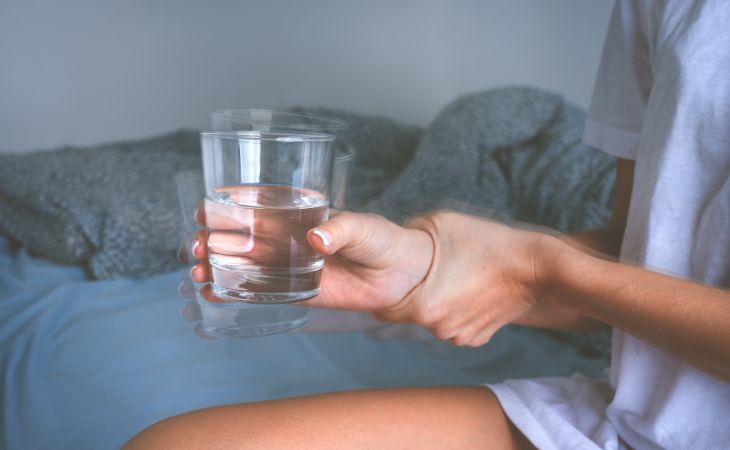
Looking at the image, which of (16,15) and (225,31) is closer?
(16,15)

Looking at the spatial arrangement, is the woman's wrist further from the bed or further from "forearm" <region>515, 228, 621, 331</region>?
the bed

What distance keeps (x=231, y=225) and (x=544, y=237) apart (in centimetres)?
36

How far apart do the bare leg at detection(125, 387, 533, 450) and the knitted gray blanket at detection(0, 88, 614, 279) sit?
677mm

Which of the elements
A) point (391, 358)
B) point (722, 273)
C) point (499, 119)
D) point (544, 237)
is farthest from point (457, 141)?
point (722, 273)

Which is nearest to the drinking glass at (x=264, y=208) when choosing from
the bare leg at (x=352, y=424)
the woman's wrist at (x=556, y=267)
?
the bare leg at (x=352, y=424)

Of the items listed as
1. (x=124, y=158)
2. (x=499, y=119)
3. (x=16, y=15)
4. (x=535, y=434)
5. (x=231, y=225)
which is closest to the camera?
(x=231, y=225)

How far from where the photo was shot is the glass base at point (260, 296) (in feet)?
1.88

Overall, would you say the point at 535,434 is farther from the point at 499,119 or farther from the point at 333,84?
the point at 333,84

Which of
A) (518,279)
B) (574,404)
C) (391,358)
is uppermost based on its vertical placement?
(518,279)

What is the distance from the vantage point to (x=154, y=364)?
1.04 m

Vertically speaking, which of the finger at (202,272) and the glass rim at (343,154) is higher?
the glass rim at (343,154)

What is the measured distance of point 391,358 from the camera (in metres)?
1.10

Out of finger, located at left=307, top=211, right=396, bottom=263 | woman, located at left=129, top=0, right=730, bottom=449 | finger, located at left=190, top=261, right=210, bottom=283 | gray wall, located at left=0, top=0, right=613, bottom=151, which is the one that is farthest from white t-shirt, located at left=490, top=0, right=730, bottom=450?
gray wall, located at left=0, top=0, right=613, bottom=151

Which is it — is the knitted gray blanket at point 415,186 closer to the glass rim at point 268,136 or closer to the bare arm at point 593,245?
the bare arm at point 593,245
